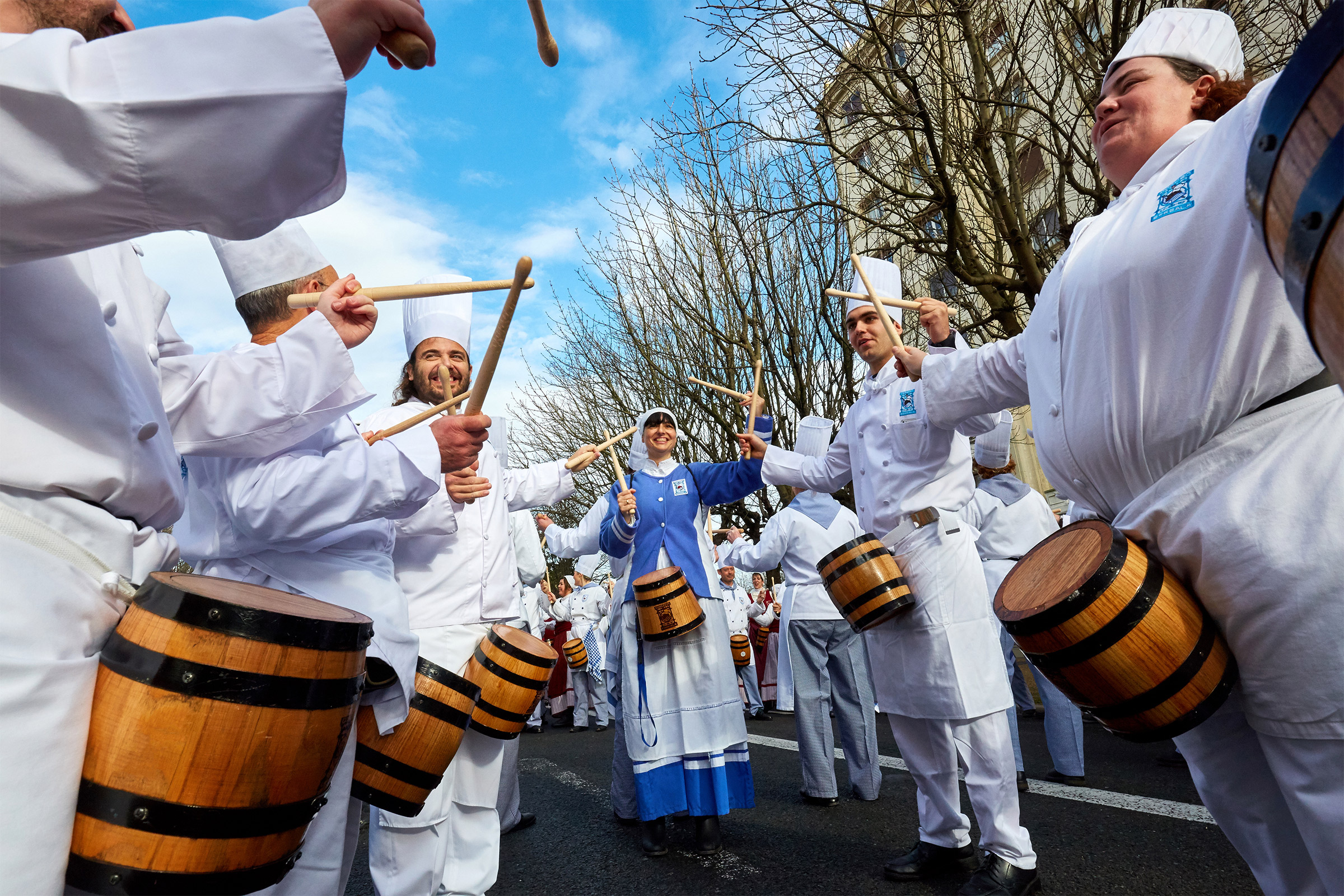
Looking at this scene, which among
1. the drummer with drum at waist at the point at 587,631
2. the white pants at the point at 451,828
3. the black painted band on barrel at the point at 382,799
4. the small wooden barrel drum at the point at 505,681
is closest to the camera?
the black painted band on barrel at the point at 382,799

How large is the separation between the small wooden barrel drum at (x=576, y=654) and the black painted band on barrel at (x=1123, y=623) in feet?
34.1

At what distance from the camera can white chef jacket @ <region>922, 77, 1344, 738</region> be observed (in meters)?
1.59

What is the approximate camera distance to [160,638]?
1256 mm

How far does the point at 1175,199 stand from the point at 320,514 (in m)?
2.04

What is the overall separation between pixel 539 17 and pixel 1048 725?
5.31 meters

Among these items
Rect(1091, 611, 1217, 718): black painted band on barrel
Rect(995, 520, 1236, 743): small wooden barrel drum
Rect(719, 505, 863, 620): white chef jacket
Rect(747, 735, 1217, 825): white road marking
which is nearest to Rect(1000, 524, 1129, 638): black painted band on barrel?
Rect(995, 520, 1236, 743): small wooden barrel drum

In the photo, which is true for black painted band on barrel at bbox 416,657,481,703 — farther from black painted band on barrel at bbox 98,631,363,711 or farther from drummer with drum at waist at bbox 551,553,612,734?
drummer with drum at waist at bbox 551,553,612,734

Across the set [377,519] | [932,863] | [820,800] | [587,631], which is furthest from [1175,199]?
[587,631]

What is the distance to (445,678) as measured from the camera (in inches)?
104

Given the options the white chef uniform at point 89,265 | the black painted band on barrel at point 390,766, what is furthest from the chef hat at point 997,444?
the white chef uniform at point 89,265

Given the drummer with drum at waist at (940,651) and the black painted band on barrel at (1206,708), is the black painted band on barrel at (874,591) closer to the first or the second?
the drummer with drum at waist at (940,651)

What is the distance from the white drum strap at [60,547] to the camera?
110 centimetres

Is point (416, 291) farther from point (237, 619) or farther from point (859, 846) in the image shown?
point (859, 846)

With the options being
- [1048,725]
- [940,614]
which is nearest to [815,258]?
[1048,725]
